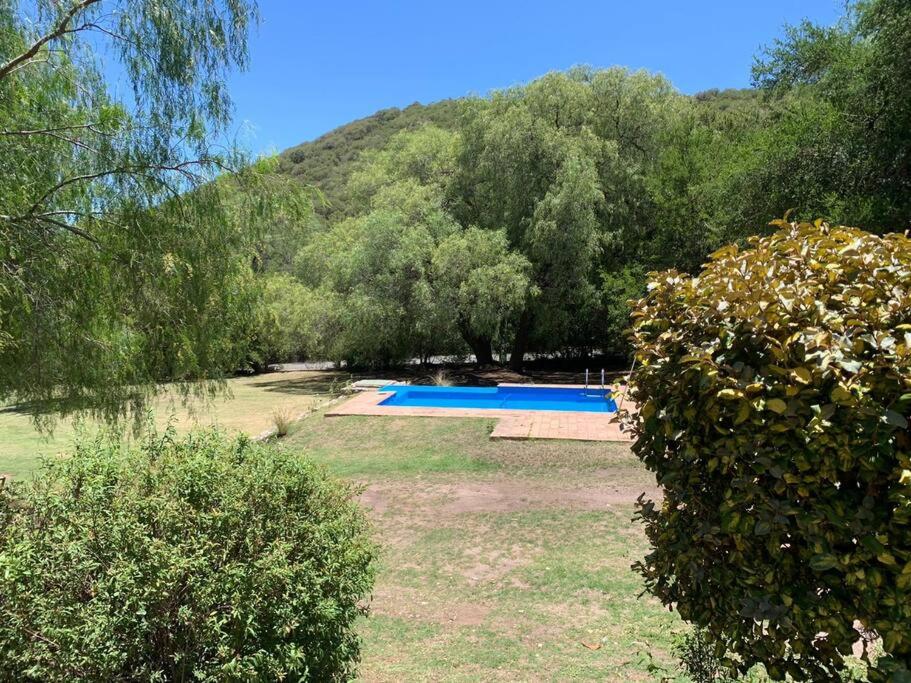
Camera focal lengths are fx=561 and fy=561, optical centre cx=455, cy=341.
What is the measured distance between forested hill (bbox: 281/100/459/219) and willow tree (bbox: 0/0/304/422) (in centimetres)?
4326

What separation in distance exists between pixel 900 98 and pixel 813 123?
7.80 feet

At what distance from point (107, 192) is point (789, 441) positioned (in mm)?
4477

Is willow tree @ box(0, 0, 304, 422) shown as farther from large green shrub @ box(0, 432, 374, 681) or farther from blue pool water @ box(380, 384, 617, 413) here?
blue pool water @ box(380, 384, 617, 413)

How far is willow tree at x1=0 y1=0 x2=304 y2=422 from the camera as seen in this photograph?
12.4 feet

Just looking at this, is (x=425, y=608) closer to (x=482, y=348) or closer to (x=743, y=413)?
(x=743, y=413)

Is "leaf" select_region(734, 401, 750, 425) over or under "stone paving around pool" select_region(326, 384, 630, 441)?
over

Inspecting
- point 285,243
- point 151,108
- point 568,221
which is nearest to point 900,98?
point 568,221

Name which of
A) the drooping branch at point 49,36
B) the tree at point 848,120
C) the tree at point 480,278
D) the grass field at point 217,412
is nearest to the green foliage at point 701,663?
the grass field at point 217,412

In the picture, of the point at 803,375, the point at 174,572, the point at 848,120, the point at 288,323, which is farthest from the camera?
the point at 288,323

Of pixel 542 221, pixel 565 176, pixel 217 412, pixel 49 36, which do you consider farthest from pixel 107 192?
pixel 565 176

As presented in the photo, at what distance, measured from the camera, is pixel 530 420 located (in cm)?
1080

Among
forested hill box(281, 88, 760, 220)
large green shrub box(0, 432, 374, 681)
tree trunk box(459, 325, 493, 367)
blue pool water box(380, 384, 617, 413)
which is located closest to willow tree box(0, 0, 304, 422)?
large green shrub box(0, 432, 374, 681)

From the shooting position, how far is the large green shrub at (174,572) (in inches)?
79.2

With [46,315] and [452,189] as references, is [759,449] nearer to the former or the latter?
[46,315]
